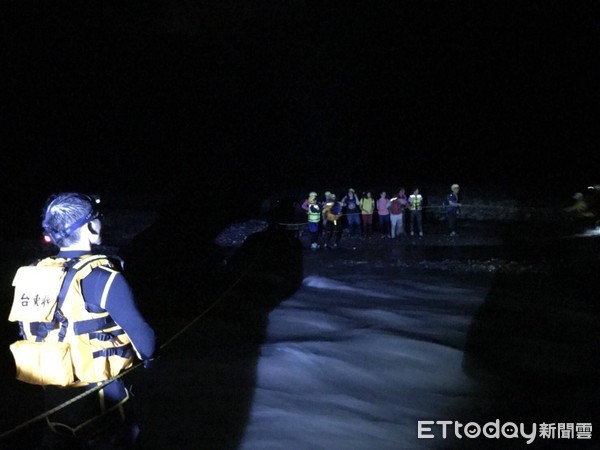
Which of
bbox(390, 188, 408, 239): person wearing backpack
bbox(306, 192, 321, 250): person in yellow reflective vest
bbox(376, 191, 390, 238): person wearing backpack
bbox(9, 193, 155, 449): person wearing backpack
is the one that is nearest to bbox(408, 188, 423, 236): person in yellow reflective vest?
bbox(390, 188, 408, 239): person wearing backpack

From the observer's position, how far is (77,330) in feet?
9.14

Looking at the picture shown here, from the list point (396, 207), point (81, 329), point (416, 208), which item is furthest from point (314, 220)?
point (81, 329)

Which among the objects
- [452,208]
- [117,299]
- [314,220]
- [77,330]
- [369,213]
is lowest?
[77,330]

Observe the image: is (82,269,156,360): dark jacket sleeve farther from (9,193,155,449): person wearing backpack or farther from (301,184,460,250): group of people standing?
(301,184,460,250): group of people standing

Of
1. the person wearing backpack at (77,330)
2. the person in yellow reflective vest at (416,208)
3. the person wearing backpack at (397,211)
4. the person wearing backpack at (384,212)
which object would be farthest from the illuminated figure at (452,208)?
the person wearing backpack at (77,330)

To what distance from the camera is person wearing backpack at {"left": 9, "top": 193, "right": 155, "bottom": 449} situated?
275cm

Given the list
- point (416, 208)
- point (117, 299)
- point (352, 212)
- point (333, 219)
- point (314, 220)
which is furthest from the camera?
point (352, 212)

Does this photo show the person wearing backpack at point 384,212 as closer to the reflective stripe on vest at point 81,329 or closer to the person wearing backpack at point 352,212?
the person wearing backpack at point 352,212

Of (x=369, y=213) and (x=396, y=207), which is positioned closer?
(x=396, y=207)

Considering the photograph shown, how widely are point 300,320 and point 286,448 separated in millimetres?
3297

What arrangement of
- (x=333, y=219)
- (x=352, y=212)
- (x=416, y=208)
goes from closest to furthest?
1. (x=333, y=219)
2. (x=416, y=208)
3. (x=352, y=212)

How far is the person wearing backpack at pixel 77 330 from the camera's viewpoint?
2.75 m

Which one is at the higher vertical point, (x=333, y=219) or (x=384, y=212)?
(x=384, y=212)

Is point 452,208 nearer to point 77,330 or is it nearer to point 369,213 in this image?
point 369,213
